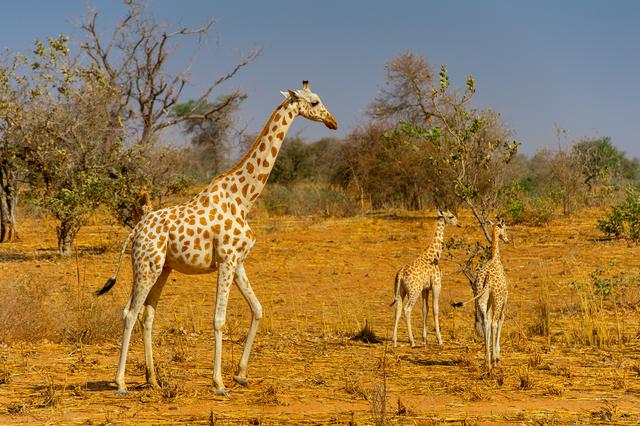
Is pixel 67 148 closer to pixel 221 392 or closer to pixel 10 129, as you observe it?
pixel 10 129

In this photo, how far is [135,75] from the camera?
75.5 ft

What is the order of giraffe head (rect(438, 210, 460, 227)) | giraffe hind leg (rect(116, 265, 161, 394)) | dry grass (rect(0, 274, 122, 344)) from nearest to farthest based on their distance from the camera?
giraffe hind leg (rect(116, 265, 161, 394)) < dry grass (rect(0, 274, 122, 344)) < giraffe head (rect(438, 210, 460, 227))

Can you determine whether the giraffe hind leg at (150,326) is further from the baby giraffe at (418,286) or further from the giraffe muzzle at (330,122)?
the baby giraffe at (418,286)

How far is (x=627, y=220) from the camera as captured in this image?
18469 mm

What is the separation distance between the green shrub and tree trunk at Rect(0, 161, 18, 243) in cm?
1372

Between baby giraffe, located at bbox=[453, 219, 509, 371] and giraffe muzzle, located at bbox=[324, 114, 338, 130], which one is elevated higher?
giraffe muzzle, located at bbox=[324, 114, 338, 130]

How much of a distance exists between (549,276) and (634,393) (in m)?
7.63

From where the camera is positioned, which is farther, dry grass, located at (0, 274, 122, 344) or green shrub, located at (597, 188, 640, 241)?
green shrub, located at (597, 188, 640, 241)

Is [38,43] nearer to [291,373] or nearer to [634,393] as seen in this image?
[291,373]

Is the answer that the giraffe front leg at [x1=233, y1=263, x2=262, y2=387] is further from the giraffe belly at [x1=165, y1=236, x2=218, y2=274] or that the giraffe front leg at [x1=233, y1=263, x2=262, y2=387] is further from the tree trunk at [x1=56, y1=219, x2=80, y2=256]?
the tree trunk at [x1=56, y1=219, x2=80, y2=256]

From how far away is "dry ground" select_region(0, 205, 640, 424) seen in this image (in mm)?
5980

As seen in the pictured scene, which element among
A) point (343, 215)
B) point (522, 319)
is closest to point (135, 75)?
point (343, 215)

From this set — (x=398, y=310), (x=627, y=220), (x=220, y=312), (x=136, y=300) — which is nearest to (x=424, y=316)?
(x=398, y=310)

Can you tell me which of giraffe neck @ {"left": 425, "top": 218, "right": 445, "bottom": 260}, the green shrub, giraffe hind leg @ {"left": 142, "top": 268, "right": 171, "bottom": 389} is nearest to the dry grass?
giraffe hind leg @ {"left": 142, "top": 268, "right": 171, "bottom": 389}
